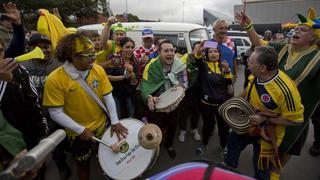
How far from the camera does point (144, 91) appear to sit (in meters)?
3.36

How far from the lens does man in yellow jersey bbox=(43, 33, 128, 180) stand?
2254 millimetres

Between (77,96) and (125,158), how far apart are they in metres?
0.79

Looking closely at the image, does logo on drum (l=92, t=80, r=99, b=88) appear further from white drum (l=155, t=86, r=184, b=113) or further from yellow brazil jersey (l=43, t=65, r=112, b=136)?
white drum (l=155, t=86, r=184, b=113)

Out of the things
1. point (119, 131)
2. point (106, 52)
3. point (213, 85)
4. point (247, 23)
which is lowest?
point (119, 131)

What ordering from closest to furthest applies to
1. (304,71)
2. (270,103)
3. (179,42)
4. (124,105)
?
(270,103)
(304,71)
(124,105)
(179,42)

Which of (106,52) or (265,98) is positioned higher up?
(106,52)

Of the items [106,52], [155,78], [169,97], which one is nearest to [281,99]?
[169,97]

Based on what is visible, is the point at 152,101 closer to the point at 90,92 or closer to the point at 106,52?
the point at 90,92

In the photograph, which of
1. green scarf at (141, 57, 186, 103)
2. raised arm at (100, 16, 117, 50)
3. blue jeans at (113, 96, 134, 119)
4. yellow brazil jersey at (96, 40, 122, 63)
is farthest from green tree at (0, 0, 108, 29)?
green scarf at (141, 57, 186, 103)

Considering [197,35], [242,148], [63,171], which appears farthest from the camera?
[197,35]

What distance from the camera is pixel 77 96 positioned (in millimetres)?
2334

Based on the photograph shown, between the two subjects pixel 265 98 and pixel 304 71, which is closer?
pixel 265 98

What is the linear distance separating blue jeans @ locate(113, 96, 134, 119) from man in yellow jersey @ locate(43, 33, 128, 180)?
57.0 inches

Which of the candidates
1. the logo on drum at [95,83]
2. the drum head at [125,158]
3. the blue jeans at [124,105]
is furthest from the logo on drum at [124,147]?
the blue jeans at [124,105]
